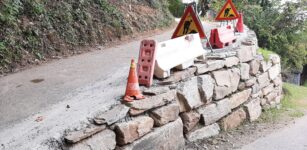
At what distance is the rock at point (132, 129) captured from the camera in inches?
151

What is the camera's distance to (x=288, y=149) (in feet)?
17.5

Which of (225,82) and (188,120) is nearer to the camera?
(188,120)

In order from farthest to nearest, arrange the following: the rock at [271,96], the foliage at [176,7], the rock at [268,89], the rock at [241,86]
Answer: the foliage at [176,7] < the rock at [271,96] < the rock at [268,89] < the rock at [241,86]

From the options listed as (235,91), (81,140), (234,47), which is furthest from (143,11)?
(81,140)

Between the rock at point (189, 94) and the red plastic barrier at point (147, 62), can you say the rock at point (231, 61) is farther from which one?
the red plastic barrier at point (147, 62)

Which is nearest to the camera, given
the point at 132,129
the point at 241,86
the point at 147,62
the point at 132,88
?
the point at 132,129

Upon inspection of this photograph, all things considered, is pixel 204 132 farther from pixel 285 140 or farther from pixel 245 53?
pixel 245 53

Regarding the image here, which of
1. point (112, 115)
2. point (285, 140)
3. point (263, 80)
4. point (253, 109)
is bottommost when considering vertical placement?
point (285, 140)

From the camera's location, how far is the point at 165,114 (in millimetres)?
4461

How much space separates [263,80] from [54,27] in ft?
16.2

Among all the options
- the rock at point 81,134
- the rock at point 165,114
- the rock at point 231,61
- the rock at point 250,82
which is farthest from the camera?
the rock at point 250,82

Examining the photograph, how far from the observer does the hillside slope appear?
22.5 ft

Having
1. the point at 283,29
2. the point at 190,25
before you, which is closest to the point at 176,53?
the point at 190,25

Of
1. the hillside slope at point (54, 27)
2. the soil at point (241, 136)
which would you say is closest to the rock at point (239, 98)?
the soil at point (241, 136)
